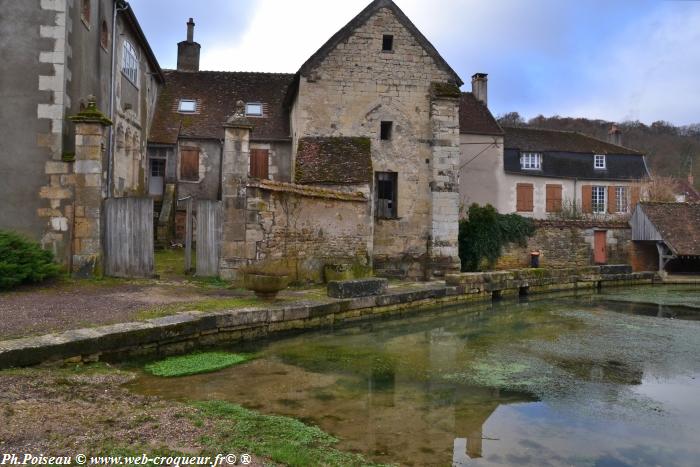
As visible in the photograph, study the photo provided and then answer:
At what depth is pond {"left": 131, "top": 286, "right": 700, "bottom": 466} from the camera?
14.8 feet

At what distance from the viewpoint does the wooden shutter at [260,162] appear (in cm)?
2133

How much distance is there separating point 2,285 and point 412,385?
7.26 metres

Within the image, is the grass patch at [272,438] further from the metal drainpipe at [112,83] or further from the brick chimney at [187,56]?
the brick chimney at [187,56]

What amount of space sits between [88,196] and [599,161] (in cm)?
2728

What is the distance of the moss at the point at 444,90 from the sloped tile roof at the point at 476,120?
9.58 m

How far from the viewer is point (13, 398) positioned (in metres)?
4.50

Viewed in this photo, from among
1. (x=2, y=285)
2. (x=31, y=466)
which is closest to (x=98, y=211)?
(x=2, y=285)

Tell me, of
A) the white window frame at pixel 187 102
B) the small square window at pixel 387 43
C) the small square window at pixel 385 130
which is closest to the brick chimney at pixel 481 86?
the small square window at pixel 387 43

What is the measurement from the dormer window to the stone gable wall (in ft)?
56.5

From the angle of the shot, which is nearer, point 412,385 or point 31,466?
point 31,466

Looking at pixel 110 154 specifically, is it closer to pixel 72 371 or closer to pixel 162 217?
pixel 162 217

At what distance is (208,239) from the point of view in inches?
469

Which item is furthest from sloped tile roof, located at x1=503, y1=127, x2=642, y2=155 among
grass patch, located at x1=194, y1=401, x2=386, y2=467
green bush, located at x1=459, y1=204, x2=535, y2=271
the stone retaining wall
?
grass patch, located at x1=194, y1=401, x2=386, y2=467

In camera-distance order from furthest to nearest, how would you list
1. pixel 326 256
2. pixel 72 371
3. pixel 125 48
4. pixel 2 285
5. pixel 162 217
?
1. pixel 162 217
2. pixel 125 48
3. pixel 326 256
4. pixel 2 285
5. pixel 72 371
